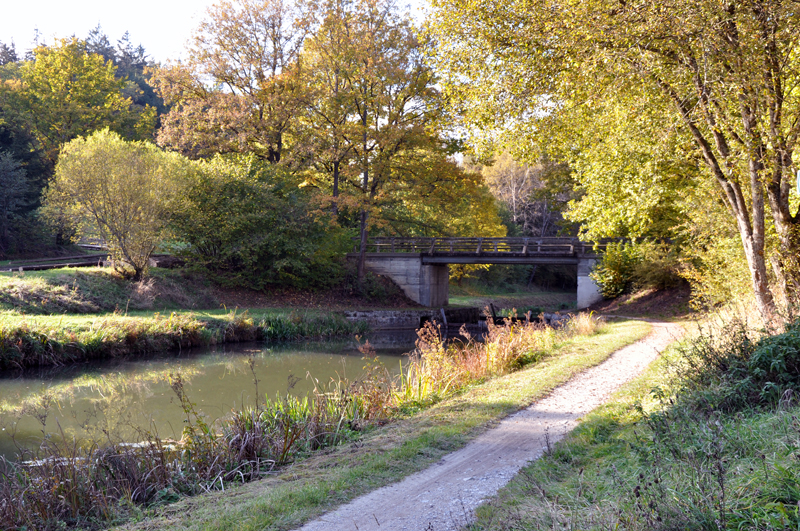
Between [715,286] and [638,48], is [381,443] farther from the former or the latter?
[715,286]

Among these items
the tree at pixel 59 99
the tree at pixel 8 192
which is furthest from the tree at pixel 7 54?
the tree at pixel 8 192

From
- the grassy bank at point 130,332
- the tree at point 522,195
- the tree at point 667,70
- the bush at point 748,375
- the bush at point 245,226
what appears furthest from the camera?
the tree at point 522,195

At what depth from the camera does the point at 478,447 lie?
19.8 ft

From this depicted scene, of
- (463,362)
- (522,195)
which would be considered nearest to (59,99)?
(463,362)

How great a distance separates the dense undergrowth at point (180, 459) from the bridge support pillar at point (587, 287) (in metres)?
22.3

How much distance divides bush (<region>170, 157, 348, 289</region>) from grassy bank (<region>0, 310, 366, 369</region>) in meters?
5.00

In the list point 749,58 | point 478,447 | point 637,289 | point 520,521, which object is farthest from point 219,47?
Answer: point 520,521

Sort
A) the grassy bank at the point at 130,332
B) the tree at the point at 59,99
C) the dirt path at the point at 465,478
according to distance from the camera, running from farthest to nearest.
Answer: the tree at the point at 59,99, the grassy bank at the point at 130,332, the dirt path at the point at 465,478

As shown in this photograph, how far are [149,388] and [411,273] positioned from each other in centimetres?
2081

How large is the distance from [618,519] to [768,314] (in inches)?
287

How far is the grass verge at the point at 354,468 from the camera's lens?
4430 mm

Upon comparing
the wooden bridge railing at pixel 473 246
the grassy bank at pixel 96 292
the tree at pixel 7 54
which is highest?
the tree at pixel 7 54

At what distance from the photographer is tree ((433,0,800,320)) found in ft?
27.8

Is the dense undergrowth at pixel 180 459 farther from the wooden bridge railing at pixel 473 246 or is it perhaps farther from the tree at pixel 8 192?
the tree at pixel 8 192
